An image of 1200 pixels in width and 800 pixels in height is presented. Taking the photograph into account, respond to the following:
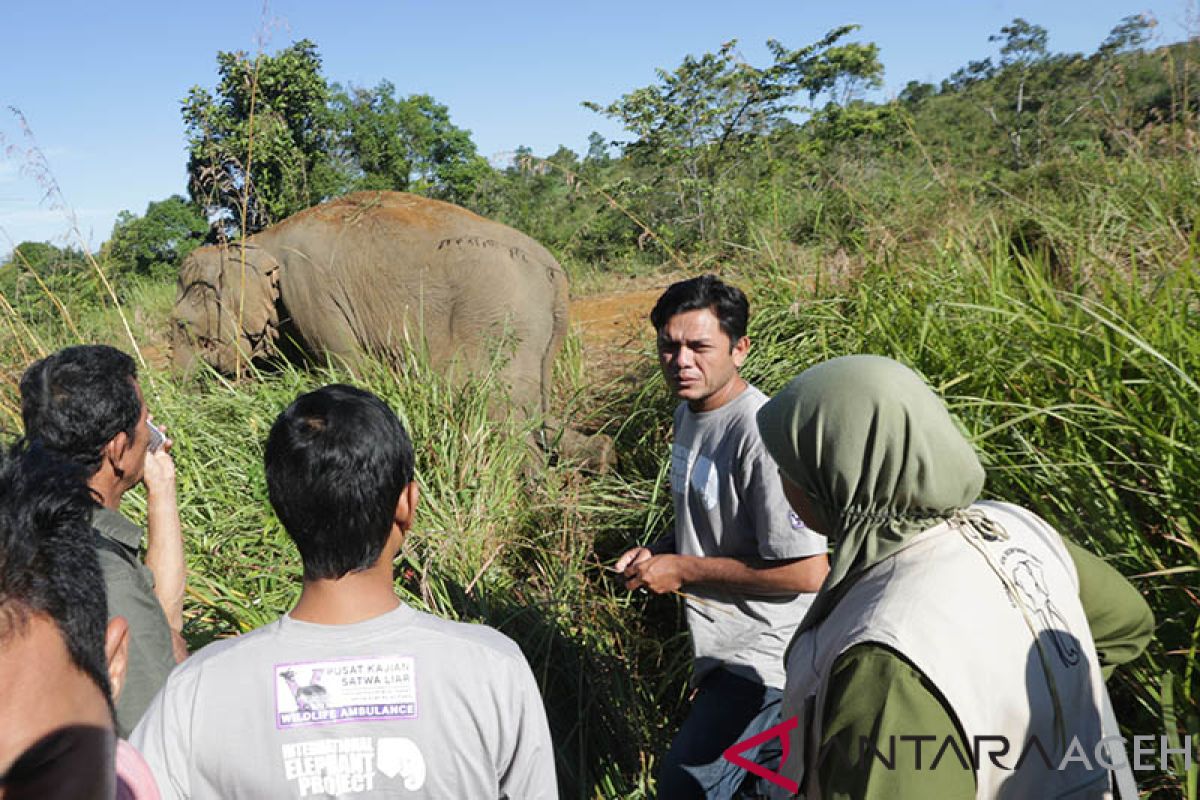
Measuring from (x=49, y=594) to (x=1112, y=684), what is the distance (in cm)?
246

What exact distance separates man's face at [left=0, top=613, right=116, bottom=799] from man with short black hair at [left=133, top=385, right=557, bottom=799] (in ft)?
1.67

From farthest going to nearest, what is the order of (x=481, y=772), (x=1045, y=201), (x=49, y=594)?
(x=1045, y=201) → (x=481, y=772) → (x=49, y=594)

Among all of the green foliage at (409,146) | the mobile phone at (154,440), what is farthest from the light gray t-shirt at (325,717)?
the green foliage at (409,146)

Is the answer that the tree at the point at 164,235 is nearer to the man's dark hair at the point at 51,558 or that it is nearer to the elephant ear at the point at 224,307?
the elephant ear at the point at 224,307

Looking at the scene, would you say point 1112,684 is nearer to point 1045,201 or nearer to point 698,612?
point 698,612

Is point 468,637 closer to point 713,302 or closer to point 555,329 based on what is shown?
point 713,302

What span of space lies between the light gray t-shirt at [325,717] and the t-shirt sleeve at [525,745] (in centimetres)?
6

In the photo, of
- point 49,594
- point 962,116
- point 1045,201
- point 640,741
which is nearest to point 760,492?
point 640,741

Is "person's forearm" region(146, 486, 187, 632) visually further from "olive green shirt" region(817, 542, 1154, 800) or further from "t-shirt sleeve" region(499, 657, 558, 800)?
"olive green shirt" region(817, 542, 1154, 800)

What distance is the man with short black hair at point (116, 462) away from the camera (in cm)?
182

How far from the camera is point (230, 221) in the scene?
5746mm

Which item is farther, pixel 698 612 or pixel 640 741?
pixel 640 741

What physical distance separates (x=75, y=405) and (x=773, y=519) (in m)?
1.86

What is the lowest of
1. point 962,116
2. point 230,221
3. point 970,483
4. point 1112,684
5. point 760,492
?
point 1112,684
